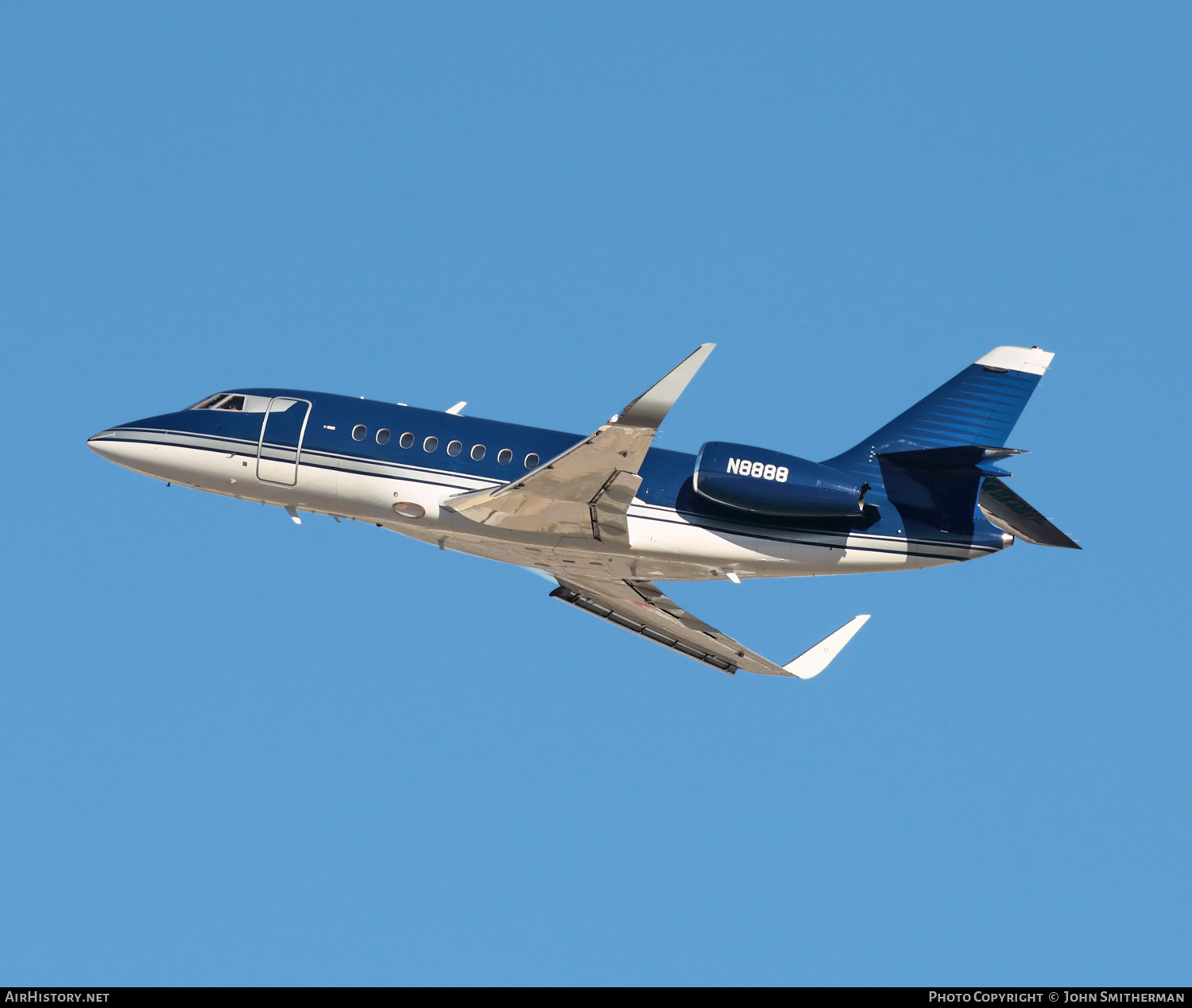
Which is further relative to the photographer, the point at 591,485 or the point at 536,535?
the point at 536,535

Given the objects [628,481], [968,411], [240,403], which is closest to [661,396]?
[628,481]

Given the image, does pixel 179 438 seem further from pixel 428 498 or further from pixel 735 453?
pixel 735 453

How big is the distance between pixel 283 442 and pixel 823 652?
13855 mm

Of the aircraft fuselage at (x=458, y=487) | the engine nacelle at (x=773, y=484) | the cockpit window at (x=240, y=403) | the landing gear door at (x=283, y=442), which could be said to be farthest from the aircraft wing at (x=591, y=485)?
the cockpit window at (x=240, y=403)

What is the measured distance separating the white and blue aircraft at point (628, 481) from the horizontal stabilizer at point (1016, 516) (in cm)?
4

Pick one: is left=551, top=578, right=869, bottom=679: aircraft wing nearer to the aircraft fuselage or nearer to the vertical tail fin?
the aircraft fuselage

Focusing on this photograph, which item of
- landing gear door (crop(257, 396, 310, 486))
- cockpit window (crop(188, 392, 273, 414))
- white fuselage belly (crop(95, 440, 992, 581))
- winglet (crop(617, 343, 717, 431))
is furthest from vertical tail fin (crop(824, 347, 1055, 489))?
cockpit window (crop(188, 392, 273, 414))

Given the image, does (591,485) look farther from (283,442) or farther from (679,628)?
(679,628)

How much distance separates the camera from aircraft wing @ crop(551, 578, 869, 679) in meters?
33.8

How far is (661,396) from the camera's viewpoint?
24.5 metres

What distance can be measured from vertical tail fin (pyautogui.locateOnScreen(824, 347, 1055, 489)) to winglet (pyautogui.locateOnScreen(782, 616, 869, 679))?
6651 millimetres

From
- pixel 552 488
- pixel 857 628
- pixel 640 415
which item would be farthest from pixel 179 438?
pixel 857 628

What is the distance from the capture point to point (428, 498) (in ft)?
96.8
